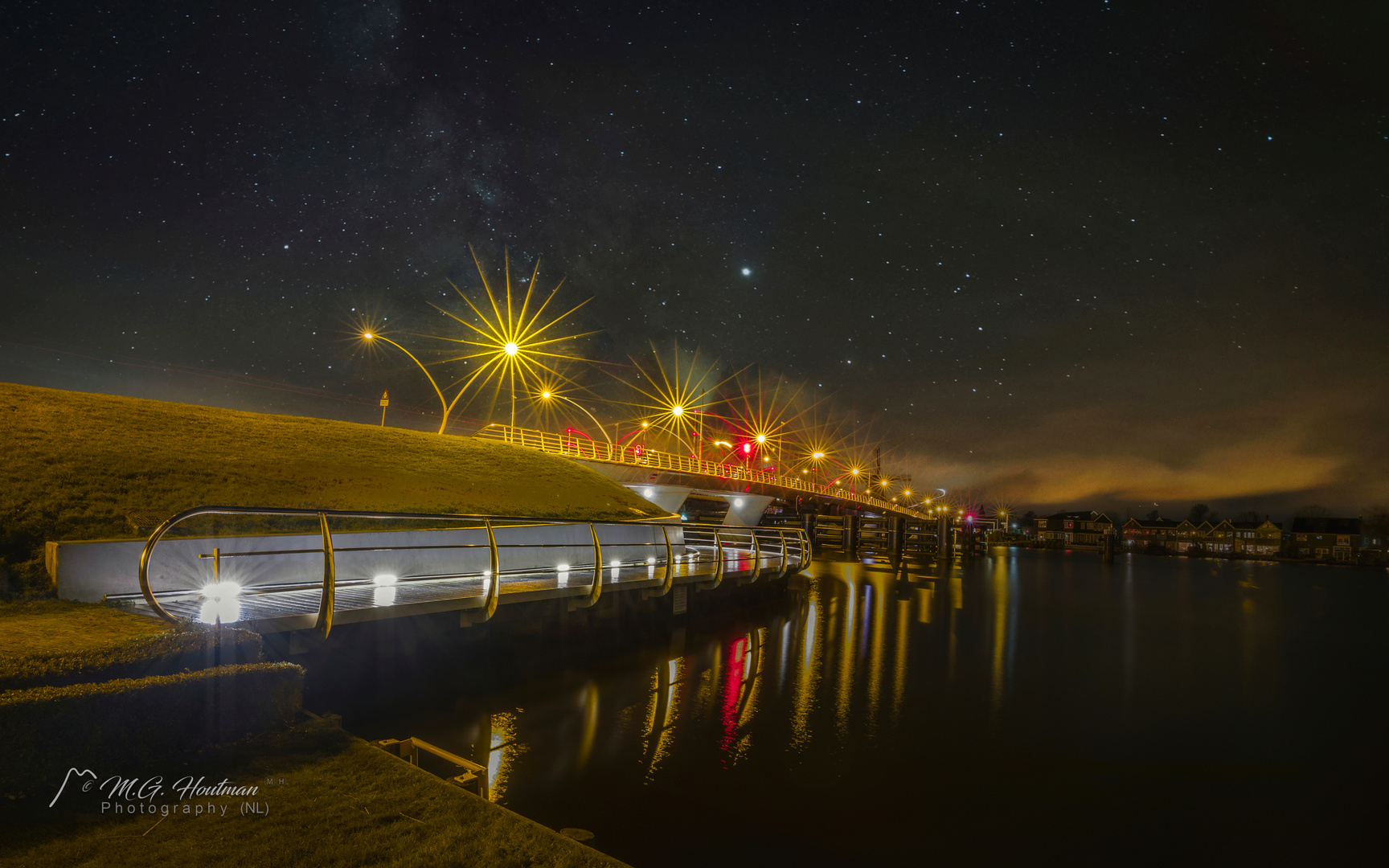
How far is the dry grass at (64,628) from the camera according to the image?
511cm

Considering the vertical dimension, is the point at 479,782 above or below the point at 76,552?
below

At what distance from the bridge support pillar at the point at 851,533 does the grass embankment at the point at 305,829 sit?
54596 mm

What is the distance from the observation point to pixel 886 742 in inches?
398

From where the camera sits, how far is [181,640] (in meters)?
5.17

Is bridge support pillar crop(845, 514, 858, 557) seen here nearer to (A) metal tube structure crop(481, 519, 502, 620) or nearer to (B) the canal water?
(B) the canal water

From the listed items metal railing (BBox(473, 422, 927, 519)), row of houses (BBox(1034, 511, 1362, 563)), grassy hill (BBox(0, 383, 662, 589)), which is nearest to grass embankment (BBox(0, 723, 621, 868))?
grassy hill (BBox(0, 383, 662, 589))

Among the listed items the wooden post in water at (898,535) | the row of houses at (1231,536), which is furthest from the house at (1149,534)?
the wooden post in water at (898,535)

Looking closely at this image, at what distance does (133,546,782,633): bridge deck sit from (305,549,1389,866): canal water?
2.33 feet

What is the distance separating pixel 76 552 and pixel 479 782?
655cm

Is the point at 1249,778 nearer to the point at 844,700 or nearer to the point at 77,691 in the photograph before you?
the point at 844,700

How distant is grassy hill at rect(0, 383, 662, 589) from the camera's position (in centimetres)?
1120

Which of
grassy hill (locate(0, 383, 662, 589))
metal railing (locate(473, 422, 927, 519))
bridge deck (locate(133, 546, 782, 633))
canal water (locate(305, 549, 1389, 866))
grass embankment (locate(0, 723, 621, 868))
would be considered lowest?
canal water (locate(305, 549, 1389, 866))

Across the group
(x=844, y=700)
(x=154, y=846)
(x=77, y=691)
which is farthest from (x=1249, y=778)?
(x=77, y=691)

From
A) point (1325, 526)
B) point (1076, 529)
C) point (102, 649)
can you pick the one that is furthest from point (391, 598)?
point (1076, 529)
